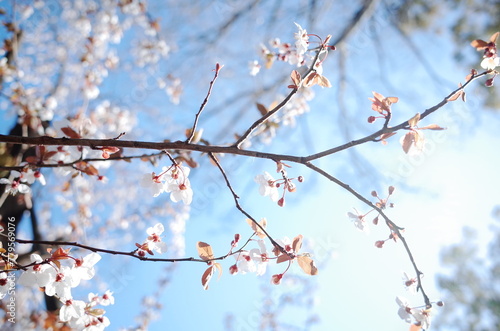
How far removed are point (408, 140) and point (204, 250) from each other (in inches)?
28.2

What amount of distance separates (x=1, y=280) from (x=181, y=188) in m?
0.60

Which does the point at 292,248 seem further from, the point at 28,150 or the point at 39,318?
the point at 39,318

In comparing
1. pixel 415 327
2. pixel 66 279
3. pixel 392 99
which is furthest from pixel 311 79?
pixel 66 279

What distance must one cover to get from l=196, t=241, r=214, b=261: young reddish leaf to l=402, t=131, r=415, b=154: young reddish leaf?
2.25 ft

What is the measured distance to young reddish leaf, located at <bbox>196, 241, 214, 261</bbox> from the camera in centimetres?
105

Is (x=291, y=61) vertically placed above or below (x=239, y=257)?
above

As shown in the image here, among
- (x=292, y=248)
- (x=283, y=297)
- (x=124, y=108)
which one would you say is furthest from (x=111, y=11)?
(x=283, y=297)

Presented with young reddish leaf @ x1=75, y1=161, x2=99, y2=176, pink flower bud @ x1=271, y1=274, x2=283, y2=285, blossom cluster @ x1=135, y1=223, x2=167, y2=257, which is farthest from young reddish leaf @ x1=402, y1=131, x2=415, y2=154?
young reddish leaf @ x1=75, y1=161, x2=99, y2=176

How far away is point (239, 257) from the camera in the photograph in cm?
115

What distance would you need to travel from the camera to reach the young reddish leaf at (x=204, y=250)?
105cm

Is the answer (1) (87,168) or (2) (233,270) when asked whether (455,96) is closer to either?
(2) (233,270)

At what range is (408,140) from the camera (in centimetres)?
92

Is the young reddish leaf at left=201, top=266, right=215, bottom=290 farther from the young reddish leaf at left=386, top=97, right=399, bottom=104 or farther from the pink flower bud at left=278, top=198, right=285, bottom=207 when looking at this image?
the young reddish leaf at left=386, top=97, right=399, bottom=104

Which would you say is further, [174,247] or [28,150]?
[174,247]
